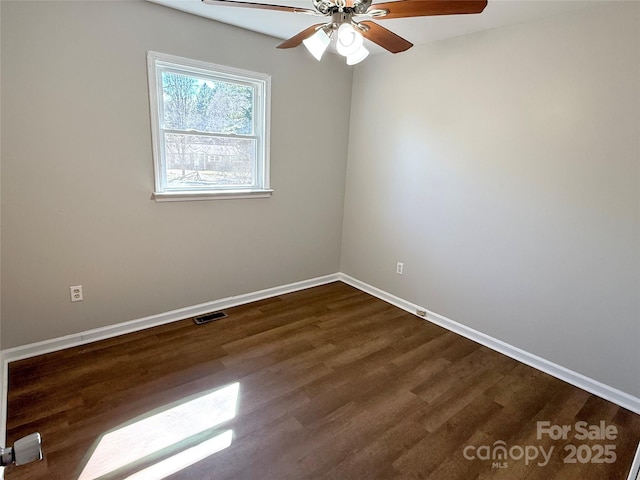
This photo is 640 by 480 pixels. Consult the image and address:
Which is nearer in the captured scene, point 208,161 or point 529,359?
point 529,359

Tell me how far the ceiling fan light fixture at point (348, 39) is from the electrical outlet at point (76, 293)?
2345 mm

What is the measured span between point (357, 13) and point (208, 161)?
175cm

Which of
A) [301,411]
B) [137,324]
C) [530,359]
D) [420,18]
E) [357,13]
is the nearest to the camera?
[357,13]

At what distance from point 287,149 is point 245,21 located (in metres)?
1.06

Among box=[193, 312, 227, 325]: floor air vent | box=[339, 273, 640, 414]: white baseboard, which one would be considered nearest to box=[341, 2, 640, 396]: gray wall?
box=[339, 273, 640, 414]: white baseboard

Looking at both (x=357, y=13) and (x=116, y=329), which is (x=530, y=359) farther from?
(x=116, y=329)

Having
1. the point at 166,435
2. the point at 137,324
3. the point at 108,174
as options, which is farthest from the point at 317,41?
the point at 137,324

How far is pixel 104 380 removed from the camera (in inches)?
86.2

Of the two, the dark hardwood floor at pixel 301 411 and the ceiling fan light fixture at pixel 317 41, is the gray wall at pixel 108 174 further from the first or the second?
the ceiling fan light fixture at pixel 317 41

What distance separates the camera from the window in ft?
8.54

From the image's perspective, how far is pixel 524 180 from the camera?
249 cm

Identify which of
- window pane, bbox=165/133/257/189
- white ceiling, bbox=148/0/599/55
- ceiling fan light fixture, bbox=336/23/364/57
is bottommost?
window pane, bbox=165/133/257/189

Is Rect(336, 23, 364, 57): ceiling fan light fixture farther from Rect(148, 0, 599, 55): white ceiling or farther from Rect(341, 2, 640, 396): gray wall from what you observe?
Rect(341, 2, 640, 396): gray wall

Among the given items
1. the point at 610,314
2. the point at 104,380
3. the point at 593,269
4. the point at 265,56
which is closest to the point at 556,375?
the point at 610,314
